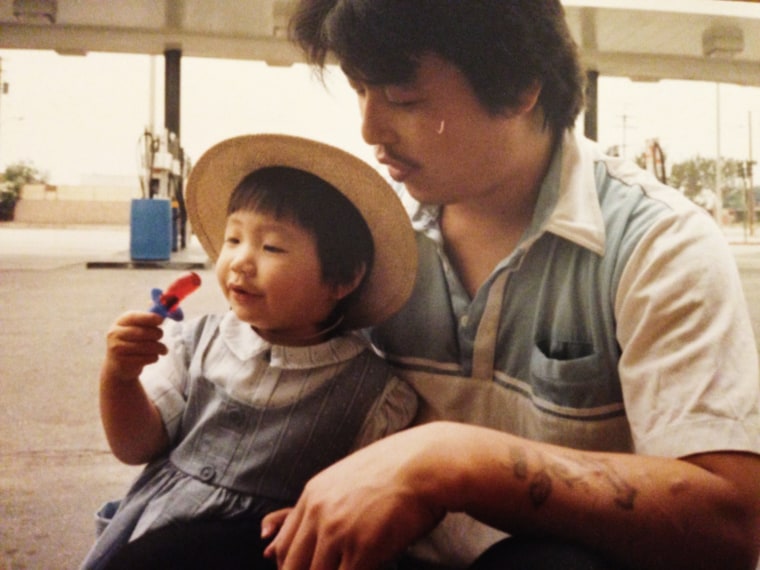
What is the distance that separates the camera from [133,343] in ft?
2.82

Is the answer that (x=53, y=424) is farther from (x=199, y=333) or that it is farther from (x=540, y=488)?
(x=540, y=488)

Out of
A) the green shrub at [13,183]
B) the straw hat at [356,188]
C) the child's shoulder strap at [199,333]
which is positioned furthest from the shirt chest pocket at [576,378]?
the green shrub at [13,183]

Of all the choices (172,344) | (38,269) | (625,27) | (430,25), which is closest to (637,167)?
(430,25)

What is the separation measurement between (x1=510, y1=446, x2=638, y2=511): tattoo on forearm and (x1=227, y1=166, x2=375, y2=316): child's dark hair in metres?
0.40

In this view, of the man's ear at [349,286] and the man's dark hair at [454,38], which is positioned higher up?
the man's dark hair at [454,38]

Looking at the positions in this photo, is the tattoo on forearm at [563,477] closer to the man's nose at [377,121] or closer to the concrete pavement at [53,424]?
the man's nose at [377,121]

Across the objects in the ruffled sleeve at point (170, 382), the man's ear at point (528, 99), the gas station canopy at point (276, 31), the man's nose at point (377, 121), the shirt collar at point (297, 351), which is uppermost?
the gas station canopy at point (276, 31)

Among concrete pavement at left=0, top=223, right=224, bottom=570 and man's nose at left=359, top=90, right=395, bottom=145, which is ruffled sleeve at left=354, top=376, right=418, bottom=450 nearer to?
man's nose at left=359, top=90, right=395, bottom=145

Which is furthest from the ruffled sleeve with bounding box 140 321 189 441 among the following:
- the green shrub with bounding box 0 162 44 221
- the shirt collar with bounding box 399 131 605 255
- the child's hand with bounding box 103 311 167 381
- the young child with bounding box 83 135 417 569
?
the green shrub with bounding box 0 162 44 221

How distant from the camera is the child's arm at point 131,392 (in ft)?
2.83

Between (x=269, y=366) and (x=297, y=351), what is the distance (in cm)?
4

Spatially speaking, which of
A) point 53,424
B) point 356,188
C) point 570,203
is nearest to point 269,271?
point 356,188

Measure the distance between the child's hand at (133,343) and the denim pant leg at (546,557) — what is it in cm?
44

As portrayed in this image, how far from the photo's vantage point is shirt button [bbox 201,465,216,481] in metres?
0.94
